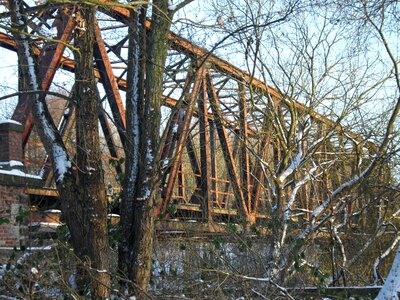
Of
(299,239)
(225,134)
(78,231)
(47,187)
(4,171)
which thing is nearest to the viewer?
(78,231)

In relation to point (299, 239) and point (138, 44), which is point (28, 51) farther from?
point (299, 239)

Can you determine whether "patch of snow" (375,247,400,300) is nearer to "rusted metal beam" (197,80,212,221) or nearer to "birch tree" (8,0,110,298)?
"birch tree" (8,0,110,298)

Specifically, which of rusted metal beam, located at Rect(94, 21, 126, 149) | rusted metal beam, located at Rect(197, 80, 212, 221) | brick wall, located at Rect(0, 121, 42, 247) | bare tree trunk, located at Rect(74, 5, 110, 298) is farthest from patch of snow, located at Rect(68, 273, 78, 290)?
rusted metal beam, located at Rect(197, 80, 212, 221)

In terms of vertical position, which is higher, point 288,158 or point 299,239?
point 288,158

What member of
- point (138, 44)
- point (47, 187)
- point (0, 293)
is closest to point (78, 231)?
point (0, 293)

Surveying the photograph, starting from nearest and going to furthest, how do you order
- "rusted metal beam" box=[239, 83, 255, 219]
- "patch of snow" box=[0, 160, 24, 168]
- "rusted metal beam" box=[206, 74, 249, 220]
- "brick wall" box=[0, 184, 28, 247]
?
"brick wall" box=[0, 184, 28, 247], "patch of snow" box=[0, 160, 24, 168], "rusted metal beam" box=[206, 74, 249, 220], "rusted metal beam" box=[239, 83, 255, 219]

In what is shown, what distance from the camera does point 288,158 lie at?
1123 cm

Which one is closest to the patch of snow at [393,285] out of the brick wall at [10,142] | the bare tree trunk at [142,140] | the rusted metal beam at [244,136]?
the bare tree trunk at [142,140]

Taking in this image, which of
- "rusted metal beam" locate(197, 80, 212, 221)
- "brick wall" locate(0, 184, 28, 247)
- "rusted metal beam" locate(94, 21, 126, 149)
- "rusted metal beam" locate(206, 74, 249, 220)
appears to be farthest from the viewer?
"rusted metal beam" locate(197, 80, 212, 221)

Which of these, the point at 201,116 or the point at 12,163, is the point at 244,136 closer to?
the point at 201,116

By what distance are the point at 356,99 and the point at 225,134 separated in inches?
128

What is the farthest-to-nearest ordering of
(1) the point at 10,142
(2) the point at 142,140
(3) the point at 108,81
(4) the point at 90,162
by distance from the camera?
1. (3) the point at 108,81
2. (1) the point at 10,142
3. (2) the point at 142,140
4. (4) the point at 90,162

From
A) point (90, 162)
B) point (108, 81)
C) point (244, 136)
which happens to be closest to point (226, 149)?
point (244, 136)

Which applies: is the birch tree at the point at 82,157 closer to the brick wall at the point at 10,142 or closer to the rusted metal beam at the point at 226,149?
the brick wall at the point at 10,142
